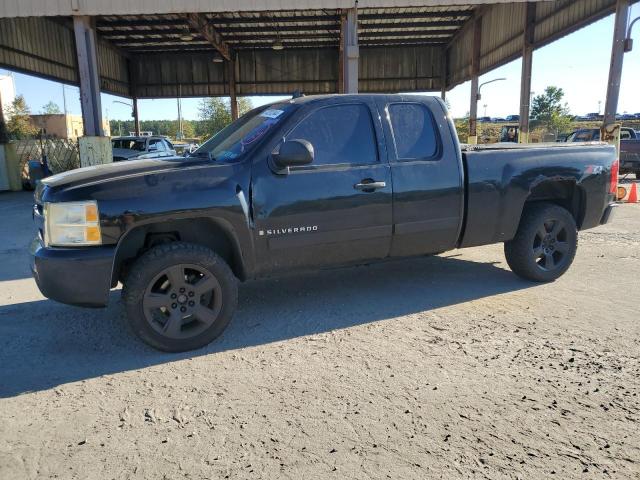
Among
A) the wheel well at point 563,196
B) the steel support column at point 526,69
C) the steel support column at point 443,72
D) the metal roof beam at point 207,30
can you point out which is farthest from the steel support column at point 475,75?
the wheel well at point 563,196

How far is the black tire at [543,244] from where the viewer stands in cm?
492

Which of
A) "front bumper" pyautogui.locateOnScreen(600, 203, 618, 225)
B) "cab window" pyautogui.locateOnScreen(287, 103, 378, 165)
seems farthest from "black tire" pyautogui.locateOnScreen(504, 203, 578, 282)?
"cab window" pyautogui.locateOnScreen(287, 103, 378, 165)

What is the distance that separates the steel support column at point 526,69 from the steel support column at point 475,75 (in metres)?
2.49

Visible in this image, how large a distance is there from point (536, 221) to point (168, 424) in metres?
4.08

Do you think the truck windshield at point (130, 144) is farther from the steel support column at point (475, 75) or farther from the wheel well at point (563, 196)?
the wheel well at point (563, 196)

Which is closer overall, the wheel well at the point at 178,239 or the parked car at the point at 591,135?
the wheel well at the point at 178,239

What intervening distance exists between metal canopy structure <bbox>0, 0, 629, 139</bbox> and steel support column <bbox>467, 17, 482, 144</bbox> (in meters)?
0.08

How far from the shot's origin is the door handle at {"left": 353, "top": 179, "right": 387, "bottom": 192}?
4014 mm

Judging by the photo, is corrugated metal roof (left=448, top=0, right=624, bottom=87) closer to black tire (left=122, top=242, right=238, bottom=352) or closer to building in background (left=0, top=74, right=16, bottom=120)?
black tire (left=122, top=242, right=238, bottom=352)

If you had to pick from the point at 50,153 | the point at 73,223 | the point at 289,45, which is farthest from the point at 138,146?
the point at 73,223

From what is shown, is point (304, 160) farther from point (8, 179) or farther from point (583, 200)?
point (8, 179)

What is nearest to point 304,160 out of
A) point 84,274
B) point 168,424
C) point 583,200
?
point 84,274

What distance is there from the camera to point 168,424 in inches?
103

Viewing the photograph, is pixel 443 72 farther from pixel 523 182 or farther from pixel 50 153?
pixel 523 182
